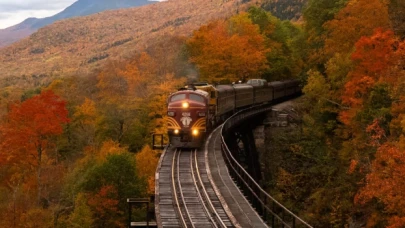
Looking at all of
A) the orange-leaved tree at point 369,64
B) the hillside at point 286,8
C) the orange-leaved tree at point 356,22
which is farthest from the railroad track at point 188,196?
the hillside at point 286,8

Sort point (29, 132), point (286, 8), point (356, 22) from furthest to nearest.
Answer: point (286, 8) → point (29, 132) → point (356, 22)

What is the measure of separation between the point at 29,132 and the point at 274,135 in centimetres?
2327

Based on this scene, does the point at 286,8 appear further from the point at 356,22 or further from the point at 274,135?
the point at 356,22

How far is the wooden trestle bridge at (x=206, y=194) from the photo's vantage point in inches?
662

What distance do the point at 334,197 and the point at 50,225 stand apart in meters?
21.0

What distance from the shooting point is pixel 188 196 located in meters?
20.1

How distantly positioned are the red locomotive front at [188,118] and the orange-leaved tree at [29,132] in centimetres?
1707

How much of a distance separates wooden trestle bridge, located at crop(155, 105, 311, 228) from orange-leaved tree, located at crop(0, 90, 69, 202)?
17077 millimetres

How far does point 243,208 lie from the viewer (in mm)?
17984

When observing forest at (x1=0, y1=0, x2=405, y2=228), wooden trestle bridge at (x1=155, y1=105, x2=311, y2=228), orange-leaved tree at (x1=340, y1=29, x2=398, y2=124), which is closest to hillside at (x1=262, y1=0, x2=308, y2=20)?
forest at (x1=0, y1=0, x2=405, y2=228)

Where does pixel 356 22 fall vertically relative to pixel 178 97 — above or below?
above

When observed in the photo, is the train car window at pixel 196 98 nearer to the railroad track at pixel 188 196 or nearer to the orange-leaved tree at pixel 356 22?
the railroad track at pixel 188 196

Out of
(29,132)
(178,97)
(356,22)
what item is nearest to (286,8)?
(356,22)

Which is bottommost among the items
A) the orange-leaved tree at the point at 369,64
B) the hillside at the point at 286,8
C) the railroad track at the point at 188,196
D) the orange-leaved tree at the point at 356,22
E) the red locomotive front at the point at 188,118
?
the railroad track at the point at 188,196
